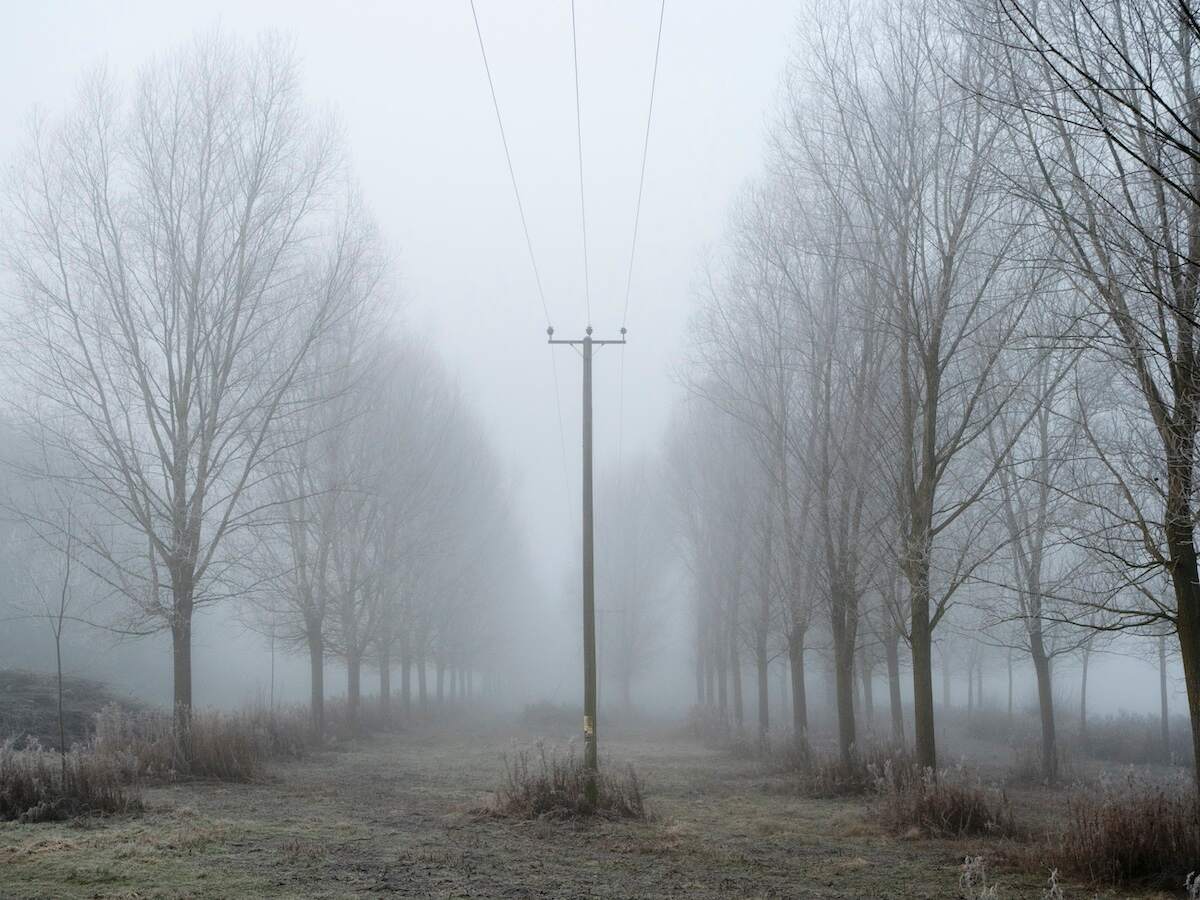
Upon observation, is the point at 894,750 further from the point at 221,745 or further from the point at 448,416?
the point at 448,416

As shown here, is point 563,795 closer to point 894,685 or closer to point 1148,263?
point 1148,263

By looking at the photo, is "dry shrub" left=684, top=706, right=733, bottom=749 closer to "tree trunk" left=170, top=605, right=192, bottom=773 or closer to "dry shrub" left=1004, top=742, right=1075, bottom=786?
"dry shrub" left=1004, top=742, right=1075, bottom=786

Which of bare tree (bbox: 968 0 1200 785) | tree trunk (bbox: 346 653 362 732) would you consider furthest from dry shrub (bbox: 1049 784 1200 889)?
tree trunk (bbox: 346 653 362 732)

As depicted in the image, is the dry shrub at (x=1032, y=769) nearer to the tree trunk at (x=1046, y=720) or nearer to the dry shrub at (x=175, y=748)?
the tree trunk at (x=1046, y=720)

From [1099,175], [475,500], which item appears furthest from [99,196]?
[475,500]

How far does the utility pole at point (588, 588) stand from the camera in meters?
10.8

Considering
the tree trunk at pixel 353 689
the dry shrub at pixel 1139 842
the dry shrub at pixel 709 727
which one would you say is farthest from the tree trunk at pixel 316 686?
the dry shrub at pixel 1139 842

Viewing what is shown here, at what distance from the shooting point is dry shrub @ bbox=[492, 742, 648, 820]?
1009 centimetres

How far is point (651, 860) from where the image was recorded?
7.85 metres

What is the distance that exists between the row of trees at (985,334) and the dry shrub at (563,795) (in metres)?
3.20

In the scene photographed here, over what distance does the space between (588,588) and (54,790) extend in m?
5.72

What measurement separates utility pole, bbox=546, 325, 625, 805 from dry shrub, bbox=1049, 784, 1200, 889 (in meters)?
4.98

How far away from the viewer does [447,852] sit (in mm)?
7730

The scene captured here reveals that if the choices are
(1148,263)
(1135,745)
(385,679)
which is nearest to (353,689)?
(385,679)
